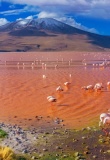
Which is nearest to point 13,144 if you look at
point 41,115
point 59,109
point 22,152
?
point 22,152

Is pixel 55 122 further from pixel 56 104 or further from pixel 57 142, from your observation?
pixel 56 104

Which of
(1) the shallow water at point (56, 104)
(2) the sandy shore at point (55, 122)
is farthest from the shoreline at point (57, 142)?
(1) the shallow water at point (56, 104)

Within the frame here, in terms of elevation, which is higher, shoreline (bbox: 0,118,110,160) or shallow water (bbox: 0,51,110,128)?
Answer: shallow water (bbox: 0,51,110,128)

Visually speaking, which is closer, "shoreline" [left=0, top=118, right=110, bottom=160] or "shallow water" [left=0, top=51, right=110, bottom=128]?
"shoreline" [left=0, top=118, right=110, bottom=160]

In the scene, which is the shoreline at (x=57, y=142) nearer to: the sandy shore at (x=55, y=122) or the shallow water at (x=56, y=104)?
the sandy shore at (x=55, y=122)

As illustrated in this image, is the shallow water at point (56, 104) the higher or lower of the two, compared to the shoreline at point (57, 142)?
higher

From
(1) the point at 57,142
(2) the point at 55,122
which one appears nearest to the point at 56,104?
(2) the point at 55,122

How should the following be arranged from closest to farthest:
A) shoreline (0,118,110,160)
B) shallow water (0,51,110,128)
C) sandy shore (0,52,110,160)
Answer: shoreline (0,118,110,160)
sandy shore (0,52,110,160)
shallow water (0,51,110,128)

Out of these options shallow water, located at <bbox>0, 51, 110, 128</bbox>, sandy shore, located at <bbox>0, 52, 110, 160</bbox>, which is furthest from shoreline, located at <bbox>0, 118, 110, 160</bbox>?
shallow water, located at <bbox>0, 51, 110, 128</bbox>

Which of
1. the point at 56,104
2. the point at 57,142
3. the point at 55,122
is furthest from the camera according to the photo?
the point at 56,104

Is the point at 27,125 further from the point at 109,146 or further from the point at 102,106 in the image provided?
the point at 102,106

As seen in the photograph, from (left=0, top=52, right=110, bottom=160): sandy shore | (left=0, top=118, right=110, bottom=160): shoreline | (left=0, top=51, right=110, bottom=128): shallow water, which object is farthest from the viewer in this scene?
(left=0, top=51, right=110, bottom=128): shallow water

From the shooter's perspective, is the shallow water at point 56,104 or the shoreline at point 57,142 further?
the shallow water at point 56,104

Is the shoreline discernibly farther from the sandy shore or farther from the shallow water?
the shallow water
